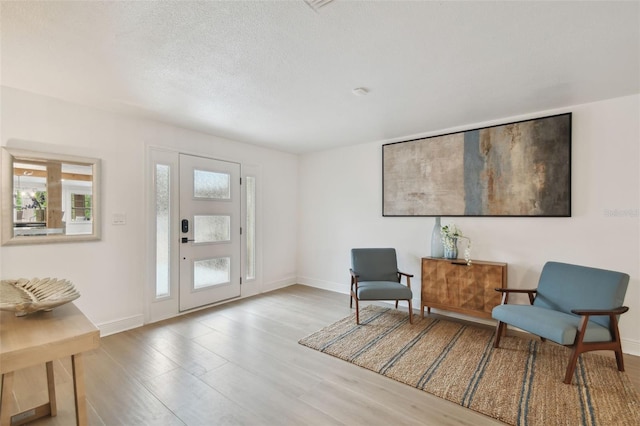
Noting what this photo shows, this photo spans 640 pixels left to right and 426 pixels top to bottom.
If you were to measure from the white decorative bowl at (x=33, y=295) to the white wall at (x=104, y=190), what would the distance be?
131 centimetres

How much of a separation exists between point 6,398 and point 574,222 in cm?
459

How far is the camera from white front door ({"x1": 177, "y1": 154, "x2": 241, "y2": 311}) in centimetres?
389

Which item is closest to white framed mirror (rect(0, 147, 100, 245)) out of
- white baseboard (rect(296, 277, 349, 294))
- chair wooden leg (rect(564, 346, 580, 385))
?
white baseboard (rect(296, 277, 349, 294))

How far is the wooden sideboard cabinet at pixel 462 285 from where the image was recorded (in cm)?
322

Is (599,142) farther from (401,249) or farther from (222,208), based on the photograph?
(222,208)

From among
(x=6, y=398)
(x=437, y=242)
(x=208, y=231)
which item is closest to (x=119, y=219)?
(x=208, y=231)

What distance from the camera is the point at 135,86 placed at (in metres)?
2.58

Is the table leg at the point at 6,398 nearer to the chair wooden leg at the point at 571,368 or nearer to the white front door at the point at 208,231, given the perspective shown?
the white front door at the point at 208,231

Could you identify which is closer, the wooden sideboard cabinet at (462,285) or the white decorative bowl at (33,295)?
the white decorative bowl at (33,295)

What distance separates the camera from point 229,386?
2.23 meters

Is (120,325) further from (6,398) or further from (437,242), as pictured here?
(437,242)

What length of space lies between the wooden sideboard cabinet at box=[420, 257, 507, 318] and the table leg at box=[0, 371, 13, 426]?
142 inches

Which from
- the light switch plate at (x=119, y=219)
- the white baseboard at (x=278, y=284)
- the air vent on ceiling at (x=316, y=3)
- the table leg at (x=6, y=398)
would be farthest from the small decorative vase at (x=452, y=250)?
the light switch plate at (x=119, y=219)

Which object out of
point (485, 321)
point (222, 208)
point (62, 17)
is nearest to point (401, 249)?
point (485, 321)
